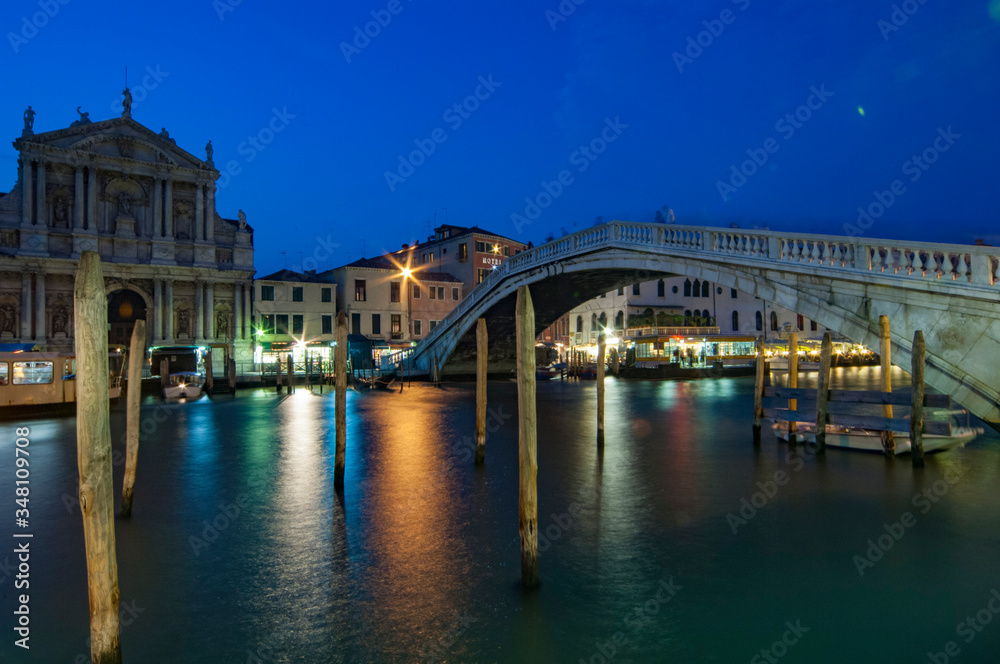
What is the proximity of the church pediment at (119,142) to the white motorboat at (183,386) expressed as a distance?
1408 cm

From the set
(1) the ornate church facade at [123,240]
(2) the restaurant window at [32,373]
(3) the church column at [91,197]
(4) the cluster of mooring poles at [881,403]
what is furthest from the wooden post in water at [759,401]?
(3) the church column at [91,197]

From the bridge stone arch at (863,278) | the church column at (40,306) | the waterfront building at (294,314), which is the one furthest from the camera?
the waterfront building at (294,314)

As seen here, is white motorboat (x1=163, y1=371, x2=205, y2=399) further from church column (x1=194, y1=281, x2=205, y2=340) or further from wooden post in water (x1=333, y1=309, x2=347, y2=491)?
wooden post in water (x1=333, y1=309, x2=347, y2=491)

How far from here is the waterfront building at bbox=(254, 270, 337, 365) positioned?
36469mm


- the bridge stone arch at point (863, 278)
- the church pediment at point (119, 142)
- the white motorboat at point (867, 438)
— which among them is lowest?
the white motorboat at point (867, 438)

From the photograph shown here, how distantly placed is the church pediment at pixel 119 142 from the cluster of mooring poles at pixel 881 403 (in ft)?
109

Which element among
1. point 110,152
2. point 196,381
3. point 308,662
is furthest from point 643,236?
point 110,152

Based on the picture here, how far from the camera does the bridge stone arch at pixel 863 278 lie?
9703 mm

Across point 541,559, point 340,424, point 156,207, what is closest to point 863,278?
point 541,559

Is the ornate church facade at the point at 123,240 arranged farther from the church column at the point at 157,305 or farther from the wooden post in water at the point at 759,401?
the wooden post in water at the point at 759,401

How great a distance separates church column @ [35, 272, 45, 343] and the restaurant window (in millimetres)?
14381

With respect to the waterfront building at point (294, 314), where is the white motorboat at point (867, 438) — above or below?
below

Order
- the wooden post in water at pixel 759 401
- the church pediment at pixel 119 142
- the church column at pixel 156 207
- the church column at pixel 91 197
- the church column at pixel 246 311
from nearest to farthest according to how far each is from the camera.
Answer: the wooden post in water at pixel 759 401 < the church pediment at pixel 119 142 < the church column at pixel 91 197 < the church column at pixel 156 207 < the church column at pixel 246 311

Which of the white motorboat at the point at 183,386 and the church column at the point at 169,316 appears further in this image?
the church column at the point at 169,316
